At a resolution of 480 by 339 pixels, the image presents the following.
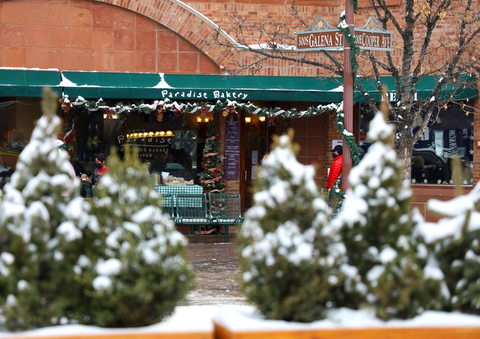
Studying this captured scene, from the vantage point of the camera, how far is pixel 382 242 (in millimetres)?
3934

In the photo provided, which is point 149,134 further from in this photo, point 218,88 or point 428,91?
point 428,91

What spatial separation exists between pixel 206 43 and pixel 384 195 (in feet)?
36.9

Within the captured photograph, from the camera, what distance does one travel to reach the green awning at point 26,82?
44.5ft

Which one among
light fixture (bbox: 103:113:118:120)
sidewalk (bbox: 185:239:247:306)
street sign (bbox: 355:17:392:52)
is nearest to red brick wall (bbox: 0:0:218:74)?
light fixture (bbox: 103:113:118:120)

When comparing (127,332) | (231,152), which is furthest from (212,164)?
(127,332)

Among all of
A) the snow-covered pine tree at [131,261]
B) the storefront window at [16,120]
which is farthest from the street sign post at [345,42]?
the storefront window at [16,120]

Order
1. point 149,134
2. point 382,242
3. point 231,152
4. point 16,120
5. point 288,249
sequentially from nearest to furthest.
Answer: point 288,249 → point 382,242 → point 16,120 → point 149,134 → point 231,152

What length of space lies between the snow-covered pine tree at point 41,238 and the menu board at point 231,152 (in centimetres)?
1133

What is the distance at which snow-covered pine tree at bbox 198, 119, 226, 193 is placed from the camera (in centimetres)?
1484

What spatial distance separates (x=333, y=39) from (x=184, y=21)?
7.21 metres

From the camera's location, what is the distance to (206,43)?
1475 cm

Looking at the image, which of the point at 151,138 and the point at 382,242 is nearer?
the point at 382,242

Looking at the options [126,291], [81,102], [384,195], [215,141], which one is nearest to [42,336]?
[126,291]

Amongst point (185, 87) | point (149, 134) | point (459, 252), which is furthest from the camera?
point (149, 134)
